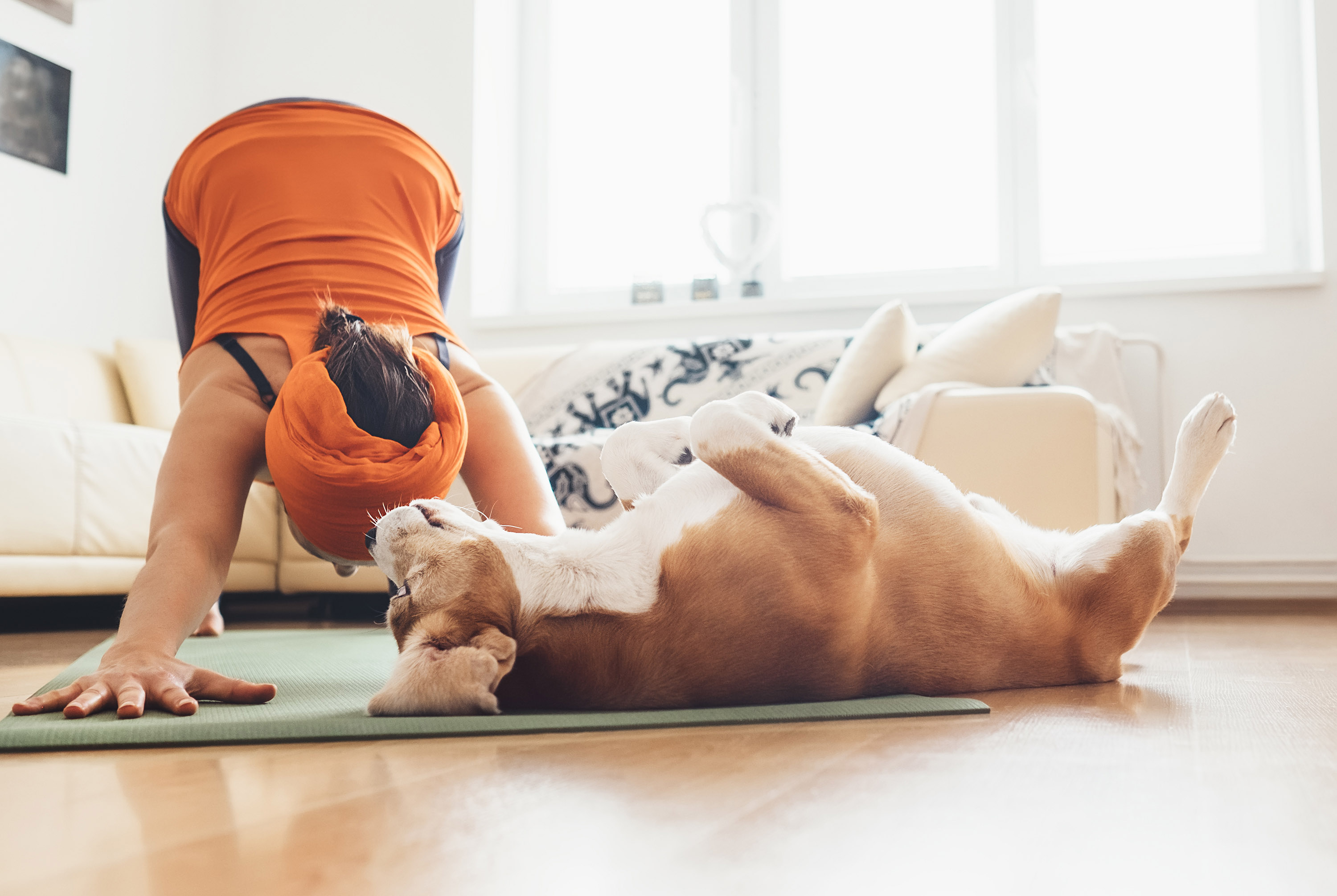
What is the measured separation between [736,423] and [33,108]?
4.22 meters

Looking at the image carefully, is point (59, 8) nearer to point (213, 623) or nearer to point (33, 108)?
point (33, 108)

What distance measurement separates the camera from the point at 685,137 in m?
4.84

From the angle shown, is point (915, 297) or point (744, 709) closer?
point (744, 709)

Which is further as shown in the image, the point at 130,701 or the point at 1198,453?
the point at 1198,453

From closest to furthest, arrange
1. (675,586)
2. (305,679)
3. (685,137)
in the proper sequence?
(675,586) → (305,679) → (685,137)

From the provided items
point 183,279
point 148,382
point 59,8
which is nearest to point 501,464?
point 183,279

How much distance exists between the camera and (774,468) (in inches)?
44.5

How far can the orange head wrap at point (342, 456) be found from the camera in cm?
126

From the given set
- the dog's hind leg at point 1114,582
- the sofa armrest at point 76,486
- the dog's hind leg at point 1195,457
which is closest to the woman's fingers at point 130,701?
the dog's hind leg at point 1114,582

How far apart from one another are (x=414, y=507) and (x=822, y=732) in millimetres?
525

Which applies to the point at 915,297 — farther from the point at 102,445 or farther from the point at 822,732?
the point at 822,732

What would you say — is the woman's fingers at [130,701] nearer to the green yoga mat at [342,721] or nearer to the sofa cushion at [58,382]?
the green yoga mat at [342,721]

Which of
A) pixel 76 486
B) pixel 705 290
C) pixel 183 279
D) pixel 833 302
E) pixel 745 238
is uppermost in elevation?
pixel 745 238

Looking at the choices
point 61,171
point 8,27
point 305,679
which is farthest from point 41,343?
point 305,679
